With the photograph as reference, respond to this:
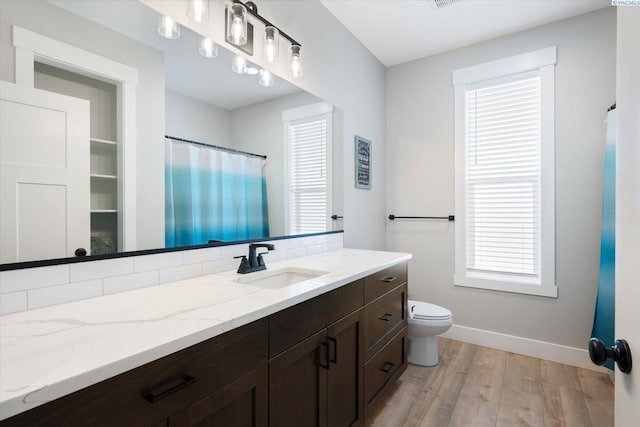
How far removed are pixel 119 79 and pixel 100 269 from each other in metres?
0.66

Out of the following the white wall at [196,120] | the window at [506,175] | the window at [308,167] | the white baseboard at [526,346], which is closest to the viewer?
the white wall at [196,120]

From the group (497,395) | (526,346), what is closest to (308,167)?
(497,395)

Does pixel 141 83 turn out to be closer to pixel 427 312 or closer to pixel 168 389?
pixel 168 389

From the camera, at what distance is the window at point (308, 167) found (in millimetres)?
1959

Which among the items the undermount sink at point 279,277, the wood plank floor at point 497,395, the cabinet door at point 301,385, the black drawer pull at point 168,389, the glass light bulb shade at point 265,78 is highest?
the glass light bulb shade at point 265,78

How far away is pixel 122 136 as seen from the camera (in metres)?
1.11

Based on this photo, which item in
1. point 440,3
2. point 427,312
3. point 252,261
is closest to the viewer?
point 252,261

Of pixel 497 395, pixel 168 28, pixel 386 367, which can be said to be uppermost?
pixel 168 28

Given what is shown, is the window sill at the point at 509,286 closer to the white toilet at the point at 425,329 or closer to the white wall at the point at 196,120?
the white toilet at the point at 425,329

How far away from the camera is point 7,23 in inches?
34.5

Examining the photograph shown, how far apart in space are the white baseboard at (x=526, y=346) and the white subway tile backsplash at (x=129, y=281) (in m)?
2.56

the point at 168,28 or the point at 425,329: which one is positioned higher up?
the point at 168,28

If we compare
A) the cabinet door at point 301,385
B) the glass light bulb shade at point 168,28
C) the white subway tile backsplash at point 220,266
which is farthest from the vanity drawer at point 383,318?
the glass light bulb shade at point 168,28

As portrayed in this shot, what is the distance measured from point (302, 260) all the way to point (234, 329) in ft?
3.39
